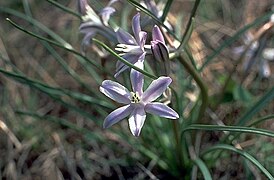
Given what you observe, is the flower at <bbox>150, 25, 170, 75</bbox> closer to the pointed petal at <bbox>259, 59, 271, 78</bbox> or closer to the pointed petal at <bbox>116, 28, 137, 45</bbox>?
the pointed petal at <bbox>116, 28, 137, 45</bbox>

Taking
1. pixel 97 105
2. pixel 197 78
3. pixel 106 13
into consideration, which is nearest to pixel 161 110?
pixel 197 78

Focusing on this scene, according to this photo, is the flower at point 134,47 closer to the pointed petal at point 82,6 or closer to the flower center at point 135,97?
the flower center at point 135,97

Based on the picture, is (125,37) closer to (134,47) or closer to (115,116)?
(134,47)

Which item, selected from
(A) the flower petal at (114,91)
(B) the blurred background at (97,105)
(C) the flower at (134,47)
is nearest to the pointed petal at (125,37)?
(C) the flower at (134,47)

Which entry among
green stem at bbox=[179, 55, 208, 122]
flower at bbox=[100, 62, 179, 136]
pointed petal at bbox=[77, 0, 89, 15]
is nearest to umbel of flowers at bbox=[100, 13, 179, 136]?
flower at bbox=[100, 62, 179, 136]

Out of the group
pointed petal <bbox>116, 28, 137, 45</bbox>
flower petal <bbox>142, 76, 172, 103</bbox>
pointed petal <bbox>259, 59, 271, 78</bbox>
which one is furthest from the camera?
pointed petal <bbox>259, 59, 271, 78</bbox>

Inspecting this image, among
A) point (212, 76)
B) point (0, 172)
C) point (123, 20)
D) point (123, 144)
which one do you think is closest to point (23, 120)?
point (0, 172)
